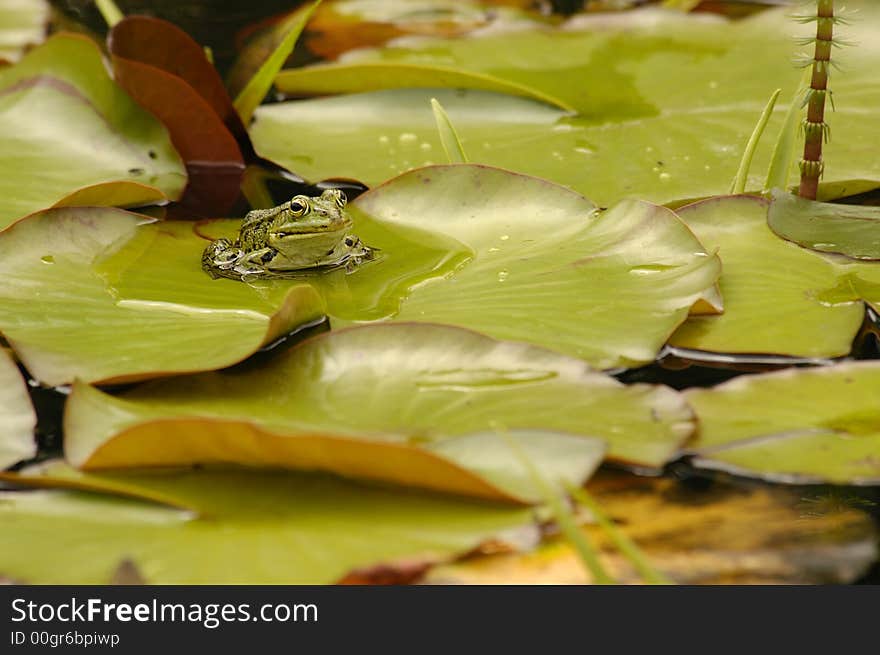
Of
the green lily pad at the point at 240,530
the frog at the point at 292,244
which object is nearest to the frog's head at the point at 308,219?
the frog at the point at 292,244

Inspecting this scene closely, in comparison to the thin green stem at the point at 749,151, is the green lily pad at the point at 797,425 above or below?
below

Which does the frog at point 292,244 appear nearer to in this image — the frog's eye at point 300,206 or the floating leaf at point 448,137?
the frog's eye at point 300,206

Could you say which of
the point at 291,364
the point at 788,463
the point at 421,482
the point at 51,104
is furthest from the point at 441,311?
the point at 51,104

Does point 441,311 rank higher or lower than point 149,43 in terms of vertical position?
lower

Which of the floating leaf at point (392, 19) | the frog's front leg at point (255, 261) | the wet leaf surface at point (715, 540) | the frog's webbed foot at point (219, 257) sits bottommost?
the wet leaf surface at point (715, 540)

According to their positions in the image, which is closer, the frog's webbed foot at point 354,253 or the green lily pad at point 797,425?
the green lily pad at point 797,425

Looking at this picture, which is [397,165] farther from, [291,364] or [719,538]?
[719,538]
